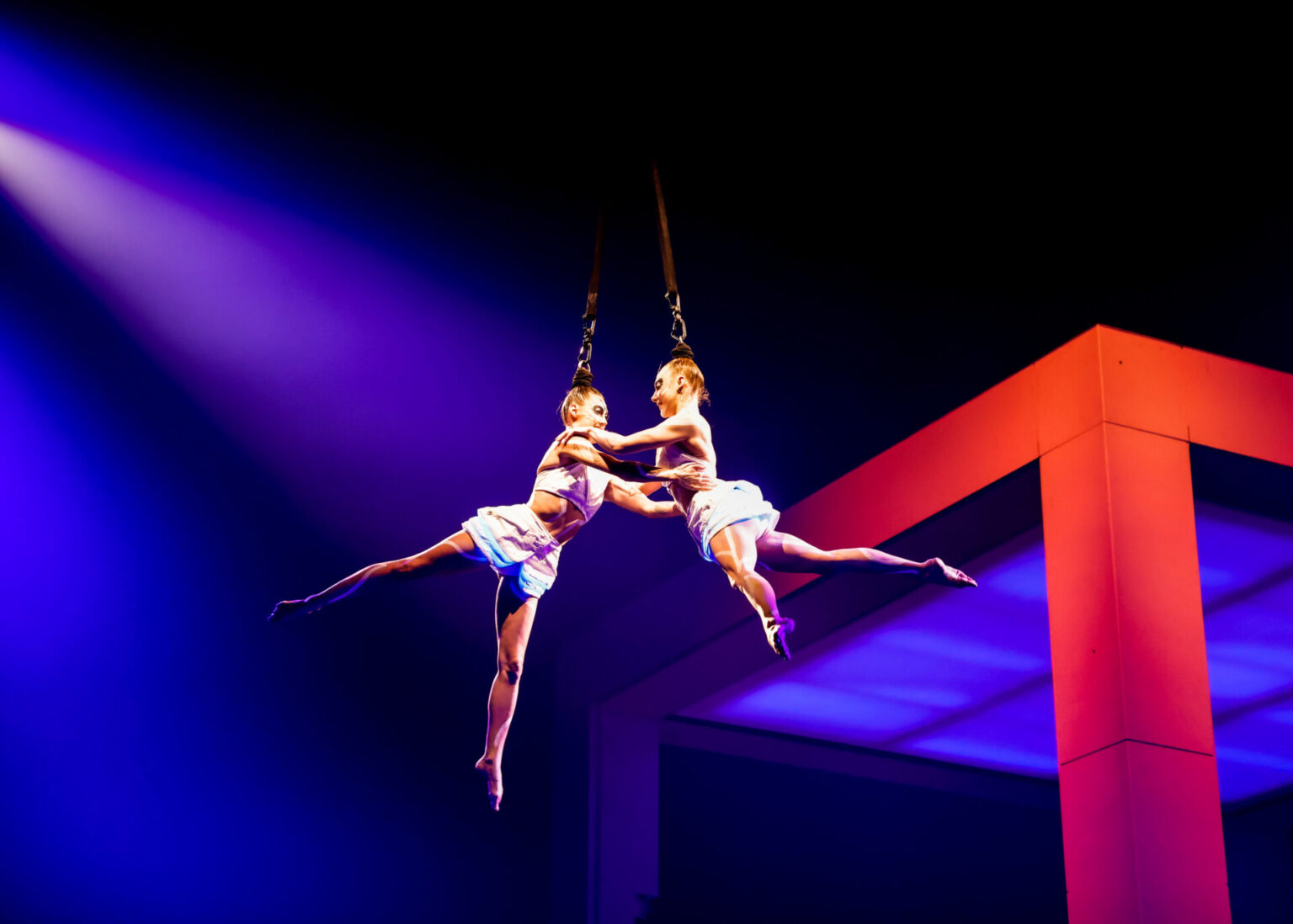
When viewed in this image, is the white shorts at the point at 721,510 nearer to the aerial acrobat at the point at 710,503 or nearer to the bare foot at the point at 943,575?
the aerial acrobat at the point at 710,503

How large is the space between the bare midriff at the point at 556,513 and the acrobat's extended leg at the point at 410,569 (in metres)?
0.32

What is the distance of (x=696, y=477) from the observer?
17.8 feet

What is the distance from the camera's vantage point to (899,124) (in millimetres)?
7266

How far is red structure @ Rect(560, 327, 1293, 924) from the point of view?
5738 millimetres

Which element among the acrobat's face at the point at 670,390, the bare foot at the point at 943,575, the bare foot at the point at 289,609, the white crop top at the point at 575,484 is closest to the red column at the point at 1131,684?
the bare foot at the point at 943,575

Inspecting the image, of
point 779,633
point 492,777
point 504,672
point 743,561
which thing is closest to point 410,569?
point 504,672

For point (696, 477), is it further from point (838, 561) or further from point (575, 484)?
point (838, 561)

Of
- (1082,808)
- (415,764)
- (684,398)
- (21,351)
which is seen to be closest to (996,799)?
(415,764)

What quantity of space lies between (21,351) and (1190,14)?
271 inches

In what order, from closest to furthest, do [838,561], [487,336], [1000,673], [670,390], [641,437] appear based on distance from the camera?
[641,437]
[670,390]
[838,561]
[487,336]
[1000,673]

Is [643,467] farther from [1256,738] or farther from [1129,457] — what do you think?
[1256,738]

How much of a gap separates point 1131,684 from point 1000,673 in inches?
145

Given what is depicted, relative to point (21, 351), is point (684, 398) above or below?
below

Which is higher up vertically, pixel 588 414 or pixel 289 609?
pixel 588 414
